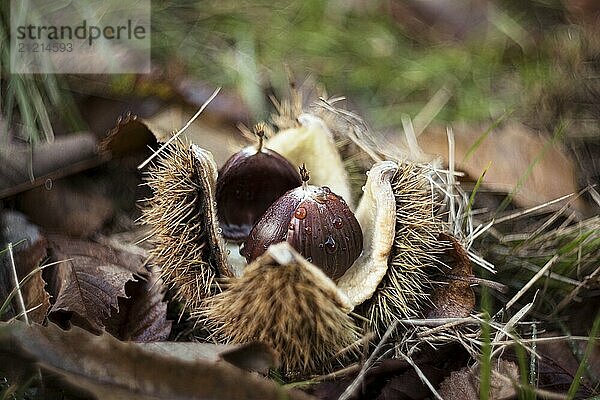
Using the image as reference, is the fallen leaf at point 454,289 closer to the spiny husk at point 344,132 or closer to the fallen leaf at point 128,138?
the spiny husk at point 344,132

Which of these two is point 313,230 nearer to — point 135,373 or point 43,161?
point 135,373

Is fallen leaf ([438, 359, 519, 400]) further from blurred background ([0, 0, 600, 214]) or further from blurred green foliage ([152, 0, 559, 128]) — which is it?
blurred green foliage ([152, 0, 559, 128])

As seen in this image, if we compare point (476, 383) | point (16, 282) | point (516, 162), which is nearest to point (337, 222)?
point (476, 383)

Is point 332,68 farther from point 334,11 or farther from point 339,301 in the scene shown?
Answer: point 339,301

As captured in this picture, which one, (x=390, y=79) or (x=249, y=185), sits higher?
(x=249, y=185)

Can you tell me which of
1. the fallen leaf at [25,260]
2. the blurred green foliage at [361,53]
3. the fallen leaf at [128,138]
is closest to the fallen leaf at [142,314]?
the fallen leaf at [25,260]

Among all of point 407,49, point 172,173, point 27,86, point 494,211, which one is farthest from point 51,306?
point 407,49
